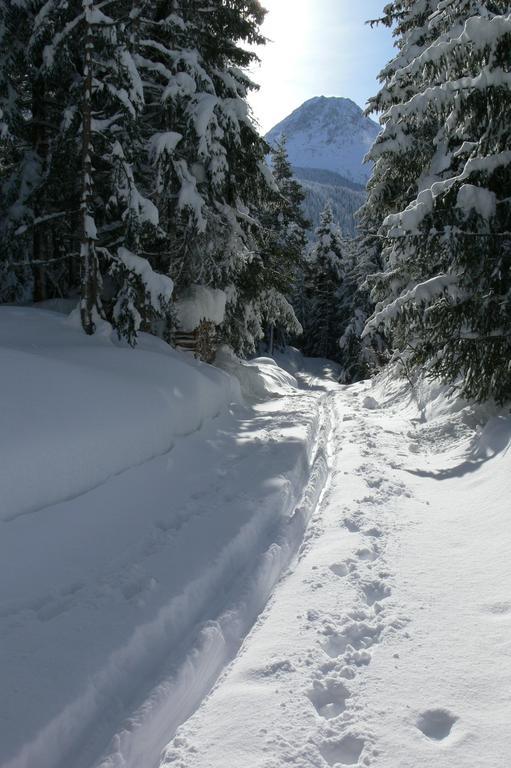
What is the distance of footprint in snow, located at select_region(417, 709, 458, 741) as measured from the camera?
8.58 ft

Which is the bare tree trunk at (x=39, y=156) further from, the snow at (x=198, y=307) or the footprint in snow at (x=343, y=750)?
the footprint in snow at (x=343, y=750)

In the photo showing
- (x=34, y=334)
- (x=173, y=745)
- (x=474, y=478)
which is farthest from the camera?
(x=34, y=334)

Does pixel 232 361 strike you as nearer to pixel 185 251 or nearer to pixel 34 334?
pixel 185 251

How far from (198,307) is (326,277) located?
113 feet

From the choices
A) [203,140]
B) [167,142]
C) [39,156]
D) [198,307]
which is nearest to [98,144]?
[167,142]

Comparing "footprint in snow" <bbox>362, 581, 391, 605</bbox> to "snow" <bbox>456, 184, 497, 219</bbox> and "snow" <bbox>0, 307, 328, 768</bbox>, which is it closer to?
"snow" <bbox>0, 307, 328, 768</bbox>

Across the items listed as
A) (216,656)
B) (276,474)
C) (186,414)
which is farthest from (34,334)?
(216,656)

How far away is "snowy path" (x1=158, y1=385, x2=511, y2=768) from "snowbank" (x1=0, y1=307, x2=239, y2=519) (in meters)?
2.57

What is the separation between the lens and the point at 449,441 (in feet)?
27.6

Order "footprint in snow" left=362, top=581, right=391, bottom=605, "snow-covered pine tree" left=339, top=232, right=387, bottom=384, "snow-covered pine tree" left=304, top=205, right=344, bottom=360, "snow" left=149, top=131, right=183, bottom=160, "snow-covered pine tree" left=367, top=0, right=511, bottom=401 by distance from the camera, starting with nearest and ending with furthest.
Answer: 1. "footprint in snow" left=362, top=581, right=391, bottom=605
2. "snow-covered pine tree" left=367, top=0, right=511, bottom=401
3. "snow" left=149, top=131, right=183, bottom=160
4. "snow-covered pine tree" left=339, top=232, right=387, bottom=384
5. "snow-covered pine tree" left=304, top=205, right=344, bottom=360

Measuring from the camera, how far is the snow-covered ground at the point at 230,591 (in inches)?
105

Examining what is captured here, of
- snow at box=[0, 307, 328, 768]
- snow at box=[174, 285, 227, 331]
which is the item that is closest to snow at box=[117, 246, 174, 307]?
snow at box=[0, 307, 328, 768]

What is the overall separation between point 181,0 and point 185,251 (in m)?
5.78

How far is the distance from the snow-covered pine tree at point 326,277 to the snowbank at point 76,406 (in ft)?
114
